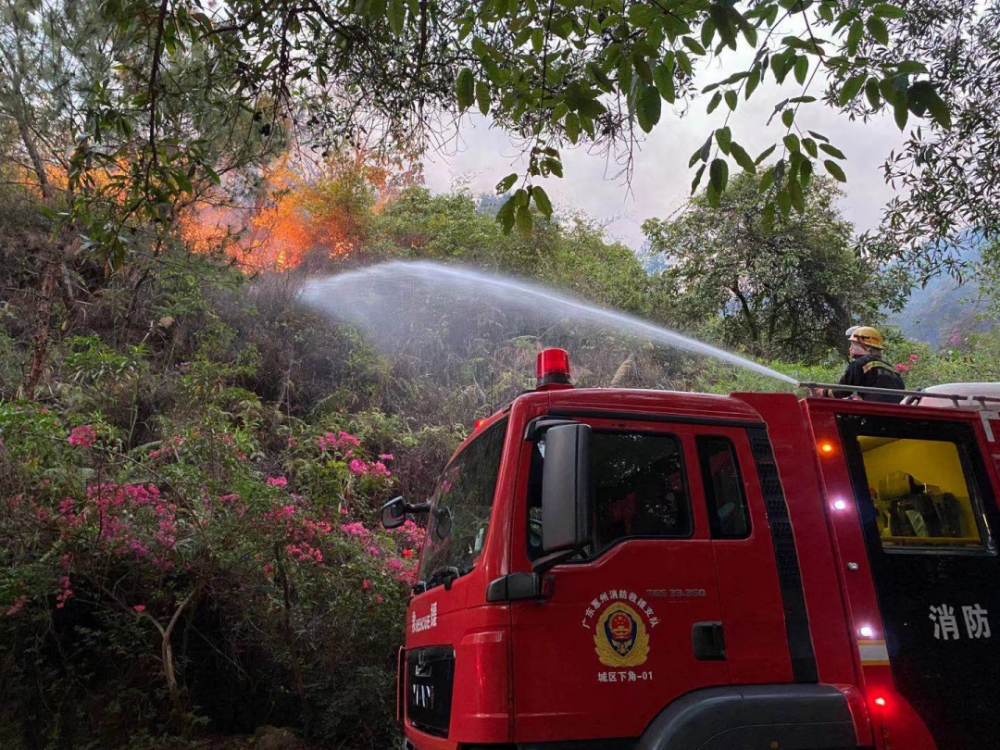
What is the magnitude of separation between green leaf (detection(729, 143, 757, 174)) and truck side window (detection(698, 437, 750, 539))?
50.7 inches

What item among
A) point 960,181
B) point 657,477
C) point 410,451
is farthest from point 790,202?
point 410,451

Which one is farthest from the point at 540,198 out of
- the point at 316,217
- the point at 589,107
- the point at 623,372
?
the point at 316,217

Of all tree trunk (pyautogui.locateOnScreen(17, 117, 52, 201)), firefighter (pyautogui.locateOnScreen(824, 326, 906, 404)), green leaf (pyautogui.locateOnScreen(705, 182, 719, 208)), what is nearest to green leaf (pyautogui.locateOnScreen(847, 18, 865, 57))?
green leaf (pyautogui.locateOnScreen(705, 182, 719, 208))

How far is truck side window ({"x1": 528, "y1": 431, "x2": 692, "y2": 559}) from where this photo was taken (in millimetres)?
3303

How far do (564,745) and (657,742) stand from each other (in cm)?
37

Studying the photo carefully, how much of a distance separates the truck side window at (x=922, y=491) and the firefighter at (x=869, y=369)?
0.84 metres

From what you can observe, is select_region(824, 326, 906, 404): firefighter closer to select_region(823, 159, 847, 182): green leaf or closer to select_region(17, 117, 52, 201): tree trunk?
select_region(823, 159, 847, 182): green leaf

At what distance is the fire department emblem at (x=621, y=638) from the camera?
3098 millimetres

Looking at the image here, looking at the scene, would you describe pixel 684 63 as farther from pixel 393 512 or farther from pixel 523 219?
→ pixel 393 512

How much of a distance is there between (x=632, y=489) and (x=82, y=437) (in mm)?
4825

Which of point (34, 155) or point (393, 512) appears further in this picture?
point (34, 155)

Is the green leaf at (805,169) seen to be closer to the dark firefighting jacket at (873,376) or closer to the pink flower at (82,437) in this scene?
the dark firefighting jacket at (873,376)

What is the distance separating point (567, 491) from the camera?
2900 millimetres

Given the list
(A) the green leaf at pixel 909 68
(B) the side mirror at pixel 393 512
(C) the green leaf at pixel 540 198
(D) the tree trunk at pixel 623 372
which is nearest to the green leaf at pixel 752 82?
(A) the green leaf at pixel 909 68
